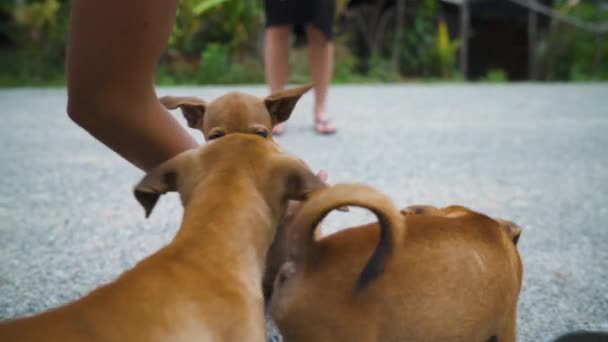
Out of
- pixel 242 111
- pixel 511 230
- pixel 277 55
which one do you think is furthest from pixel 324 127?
pixel 511 230

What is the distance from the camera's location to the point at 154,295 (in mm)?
1090

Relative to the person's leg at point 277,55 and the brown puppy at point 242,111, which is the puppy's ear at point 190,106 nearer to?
the brown puppy at point 242,111

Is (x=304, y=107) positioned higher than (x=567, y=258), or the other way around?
(x=567, y=258)

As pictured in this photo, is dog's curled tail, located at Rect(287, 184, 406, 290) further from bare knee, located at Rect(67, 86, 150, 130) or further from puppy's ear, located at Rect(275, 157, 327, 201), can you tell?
bare knee, located at Rect(67, 86, 150, 130)

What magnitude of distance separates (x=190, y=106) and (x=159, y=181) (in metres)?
0.95

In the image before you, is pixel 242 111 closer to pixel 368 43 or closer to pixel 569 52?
pixel 368 43

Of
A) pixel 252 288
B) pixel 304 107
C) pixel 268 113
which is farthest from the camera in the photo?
pixel 304 107

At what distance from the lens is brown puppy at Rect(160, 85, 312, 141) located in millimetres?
2061

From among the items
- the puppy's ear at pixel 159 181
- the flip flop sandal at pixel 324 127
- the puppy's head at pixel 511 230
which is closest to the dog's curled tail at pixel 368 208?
the puppy's ear at pixel 159 181

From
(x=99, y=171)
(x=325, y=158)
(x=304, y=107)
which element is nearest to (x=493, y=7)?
(x=304, y=107)

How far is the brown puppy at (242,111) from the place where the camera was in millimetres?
2061

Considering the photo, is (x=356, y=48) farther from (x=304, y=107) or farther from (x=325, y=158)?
(x=325, y=158)

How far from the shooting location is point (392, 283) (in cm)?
129

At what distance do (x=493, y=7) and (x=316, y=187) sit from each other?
427 inches
